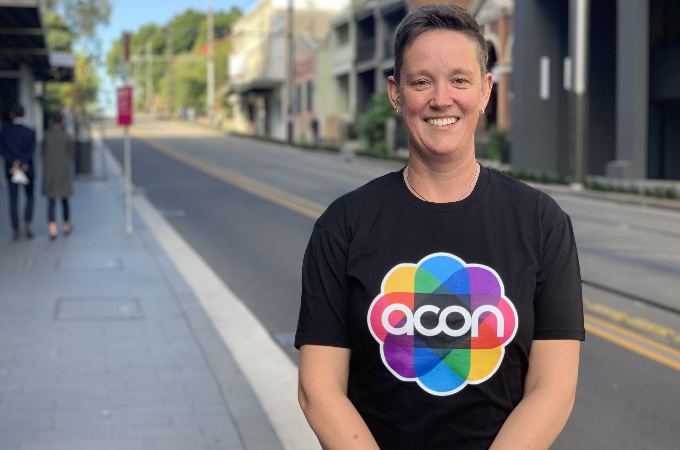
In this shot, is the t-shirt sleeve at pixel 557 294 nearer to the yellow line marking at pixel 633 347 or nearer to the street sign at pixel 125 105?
the yellow line marking at pixel 633 347

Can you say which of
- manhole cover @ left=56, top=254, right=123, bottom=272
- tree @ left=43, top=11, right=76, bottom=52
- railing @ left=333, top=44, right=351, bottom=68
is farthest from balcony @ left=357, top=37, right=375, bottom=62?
manhole cover @ left=56, top=254, right=123, bottom=272

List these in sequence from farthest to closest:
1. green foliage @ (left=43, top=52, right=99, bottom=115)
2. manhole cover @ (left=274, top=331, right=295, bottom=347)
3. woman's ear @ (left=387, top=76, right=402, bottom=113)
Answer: green foliage @ (left=43, top=52, right=99, bottom=115), manhole cover @ (left=274, top=331, right=295, bottom=347), woman's ear @ (left=387, top=76, right=402, bottom=113)

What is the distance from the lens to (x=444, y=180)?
6.73ft

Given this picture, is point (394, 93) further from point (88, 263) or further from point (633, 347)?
point (88, 263)

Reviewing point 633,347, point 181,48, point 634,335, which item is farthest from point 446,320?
point 181,48

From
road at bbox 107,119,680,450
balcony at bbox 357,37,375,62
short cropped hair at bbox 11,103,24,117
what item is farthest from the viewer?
balcony at bbox 357,37,375,62

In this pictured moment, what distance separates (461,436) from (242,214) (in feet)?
49.0

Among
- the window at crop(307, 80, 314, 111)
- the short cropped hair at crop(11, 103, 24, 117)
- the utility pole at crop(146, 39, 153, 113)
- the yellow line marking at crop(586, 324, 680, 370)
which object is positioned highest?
the utility pole at crop(146, 39, 153, 113)

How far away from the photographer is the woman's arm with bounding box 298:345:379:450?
1.96m

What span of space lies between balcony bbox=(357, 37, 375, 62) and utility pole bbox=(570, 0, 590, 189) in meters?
29.0

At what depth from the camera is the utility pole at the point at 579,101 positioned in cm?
2227

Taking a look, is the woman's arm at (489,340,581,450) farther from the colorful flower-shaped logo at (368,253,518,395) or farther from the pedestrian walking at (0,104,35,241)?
the pedestrian walking at (0,104,35,241)

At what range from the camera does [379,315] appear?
1973mm

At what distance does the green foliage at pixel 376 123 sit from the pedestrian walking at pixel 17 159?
2900 cm
